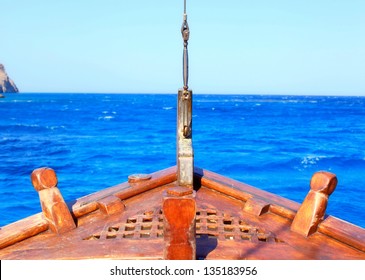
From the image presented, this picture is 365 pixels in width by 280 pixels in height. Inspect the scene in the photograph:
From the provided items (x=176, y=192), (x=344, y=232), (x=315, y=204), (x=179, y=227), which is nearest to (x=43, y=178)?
(x=176, y=192)

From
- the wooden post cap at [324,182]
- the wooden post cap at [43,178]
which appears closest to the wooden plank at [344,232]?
the wooden post cap at [324,182]

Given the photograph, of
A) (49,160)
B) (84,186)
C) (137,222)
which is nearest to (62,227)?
(137,222)

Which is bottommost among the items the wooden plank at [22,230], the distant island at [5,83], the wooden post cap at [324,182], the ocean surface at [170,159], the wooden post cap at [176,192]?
the ocean surface at [170,159]

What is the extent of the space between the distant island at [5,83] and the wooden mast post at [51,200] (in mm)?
136541

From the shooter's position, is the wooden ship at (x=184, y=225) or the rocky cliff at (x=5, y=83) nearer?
the wooden ship at (x=184, y=225)

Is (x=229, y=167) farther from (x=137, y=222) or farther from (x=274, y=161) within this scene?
(x=137, y=222)

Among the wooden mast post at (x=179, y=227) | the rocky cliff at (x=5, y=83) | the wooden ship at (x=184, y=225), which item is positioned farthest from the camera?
the rocky cliff at (x=5, y=83)

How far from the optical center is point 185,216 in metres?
2.10

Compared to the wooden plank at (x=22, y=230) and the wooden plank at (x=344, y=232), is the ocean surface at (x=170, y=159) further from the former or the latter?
the wooden plank at (x=344, y=232)

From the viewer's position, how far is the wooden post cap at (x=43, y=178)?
112 inches

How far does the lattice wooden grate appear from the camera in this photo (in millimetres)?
2881

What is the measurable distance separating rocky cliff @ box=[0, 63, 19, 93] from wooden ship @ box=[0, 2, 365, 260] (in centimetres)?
13641

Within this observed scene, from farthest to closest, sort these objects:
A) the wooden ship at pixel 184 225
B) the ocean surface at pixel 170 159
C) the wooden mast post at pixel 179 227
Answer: the ocean surface at pixel 170 159
the wooden ship at pixel 184 225
the wooden mast post at pixel 179 227

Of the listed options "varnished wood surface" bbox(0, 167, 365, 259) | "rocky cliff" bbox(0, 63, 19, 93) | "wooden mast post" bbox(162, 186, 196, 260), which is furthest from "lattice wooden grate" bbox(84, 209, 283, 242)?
"rocky cliff" bbox(0, 63, 19, 93)
